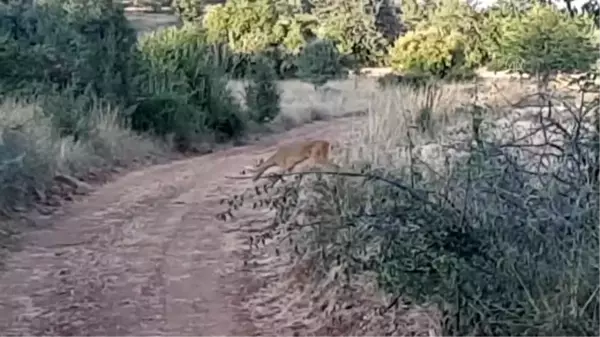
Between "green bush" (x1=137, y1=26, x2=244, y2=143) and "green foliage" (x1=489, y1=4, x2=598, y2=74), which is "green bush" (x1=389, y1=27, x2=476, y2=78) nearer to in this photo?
"green bush" (x1=137, y1=26, x2=244, y2=143)

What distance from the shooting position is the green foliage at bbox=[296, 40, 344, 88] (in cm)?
3794

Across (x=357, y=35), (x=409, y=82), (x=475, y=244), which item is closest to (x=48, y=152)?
(x=475, y=244)

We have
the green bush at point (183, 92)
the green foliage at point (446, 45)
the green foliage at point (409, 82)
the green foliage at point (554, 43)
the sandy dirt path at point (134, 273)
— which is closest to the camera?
the green foliage at point (554, 43)


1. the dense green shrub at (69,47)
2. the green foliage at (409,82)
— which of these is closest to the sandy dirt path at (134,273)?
the dense green shrub at (69,47)

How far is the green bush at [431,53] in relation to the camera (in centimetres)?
3406

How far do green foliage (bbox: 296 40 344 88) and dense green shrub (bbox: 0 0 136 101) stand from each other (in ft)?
61.4

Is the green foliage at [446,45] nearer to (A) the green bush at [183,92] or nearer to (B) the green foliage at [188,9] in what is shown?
(A) the green bush at [183,92]

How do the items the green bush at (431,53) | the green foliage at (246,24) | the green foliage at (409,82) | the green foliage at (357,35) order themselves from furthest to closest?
the green foliage at (357,35) → the green foliage at (246,24) → the green bush at (431,53) → the green foliage at (409,82)

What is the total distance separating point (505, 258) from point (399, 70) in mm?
32358

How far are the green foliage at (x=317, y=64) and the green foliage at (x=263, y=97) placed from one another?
11.9 meters

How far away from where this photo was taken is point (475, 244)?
203 inches

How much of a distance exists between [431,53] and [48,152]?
23.5 m

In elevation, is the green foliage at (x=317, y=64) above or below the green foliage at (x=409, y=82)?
below

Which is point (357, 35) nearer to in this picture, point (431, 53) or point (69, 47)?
point (431, 53)
